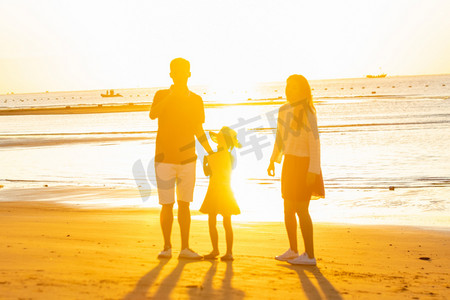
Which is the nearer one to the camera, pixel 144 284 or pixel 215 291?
pixel 215 291

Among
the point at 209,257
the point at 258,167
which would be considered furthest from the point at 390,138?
the point at 209,257

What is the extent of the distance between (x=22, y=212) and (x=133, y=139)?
25.2 meters

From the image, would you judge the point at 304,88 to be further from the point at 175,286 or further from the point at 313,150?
the point at 175,286

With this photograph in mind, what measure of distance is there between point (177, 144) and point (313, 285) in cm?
218

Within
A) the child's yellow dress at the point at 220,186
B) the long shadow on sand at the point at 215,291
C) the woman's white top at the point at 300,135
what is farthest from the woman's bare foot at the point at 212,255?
the woman's white top at the point at 300,135

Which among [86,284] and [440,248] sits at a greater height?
[86,284]

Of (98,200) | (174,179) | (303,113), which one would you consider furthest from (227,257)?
(98,200)

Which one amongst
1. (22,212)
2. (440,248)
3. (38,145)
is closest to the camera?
(440,248)

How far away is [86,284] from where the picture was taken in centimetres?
551

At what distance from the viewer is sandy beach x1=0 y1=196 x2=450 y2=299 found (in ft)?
17.9

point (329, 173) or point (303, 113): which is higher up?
point (303, 113)

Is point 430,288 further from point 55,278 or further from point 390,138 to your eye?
point 390,138

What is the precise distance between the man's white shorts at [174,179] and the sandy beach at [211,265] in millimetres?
736

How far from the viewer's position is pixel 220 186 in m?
7.25
